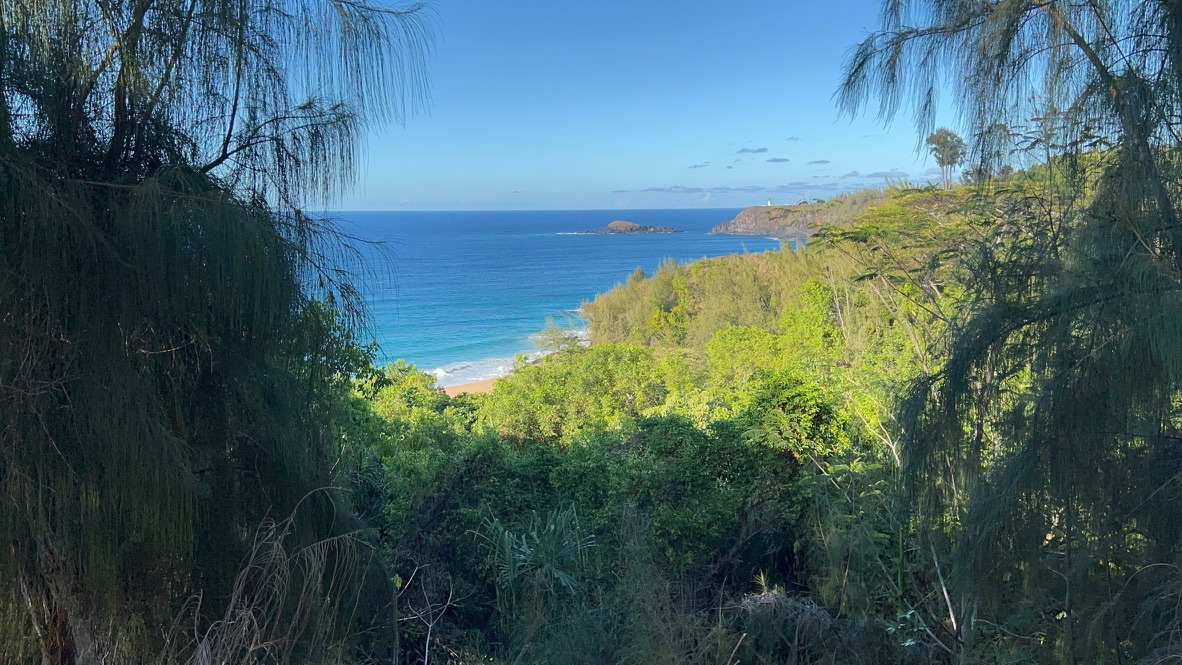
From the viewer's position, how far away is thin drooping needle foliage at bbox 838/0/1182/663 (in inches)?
84.9

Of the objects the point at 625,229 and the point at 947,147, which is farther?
the point at 625,229

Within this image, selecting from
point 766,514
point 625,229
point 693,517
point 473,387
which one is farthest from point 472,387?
point 625,229

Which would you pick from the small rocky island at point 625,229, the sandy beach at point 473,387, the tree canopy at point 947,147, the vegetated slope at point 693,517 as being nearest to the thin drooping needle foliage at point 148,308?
the vegetated slope at point 693,517

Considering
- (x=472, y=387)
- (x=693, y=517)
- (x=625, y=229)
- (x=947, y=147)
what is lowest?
(x=472, y=387)

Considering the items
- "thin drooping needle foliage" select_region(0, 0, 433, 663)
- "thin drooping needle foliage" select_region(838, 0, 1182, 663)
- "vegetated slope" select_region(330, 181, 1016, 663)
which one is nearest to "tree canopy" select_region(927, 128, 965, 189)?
"thin drooping needle foliage" select_region(838, 0, 1182, 663)

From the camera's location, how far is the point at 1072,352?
→ 227cm

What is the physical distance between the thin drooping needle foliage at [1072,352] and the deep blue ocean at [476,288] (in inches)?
80.0

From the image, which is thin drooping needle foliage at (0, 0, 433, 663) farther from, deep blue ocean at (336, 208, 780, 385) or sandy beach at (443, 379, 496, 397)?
sandy beach at (443, 379, 496, 397)

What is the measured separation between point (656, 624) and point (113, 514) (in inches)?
71.1

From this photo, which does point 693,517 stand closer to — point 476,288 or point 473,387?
point 473,387

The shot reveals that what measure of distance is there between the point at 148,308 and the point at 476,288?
117ft

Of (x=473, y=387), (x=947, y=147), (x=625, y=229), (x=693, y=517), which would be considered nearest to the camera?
(x=947, y=147)

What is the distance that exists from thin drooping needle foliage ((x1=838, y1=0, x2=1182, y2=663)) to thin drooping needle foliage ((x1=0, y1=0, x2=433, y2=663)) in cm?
206

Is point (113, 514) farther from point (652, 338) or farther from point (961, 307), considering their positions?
point (652, 338)
